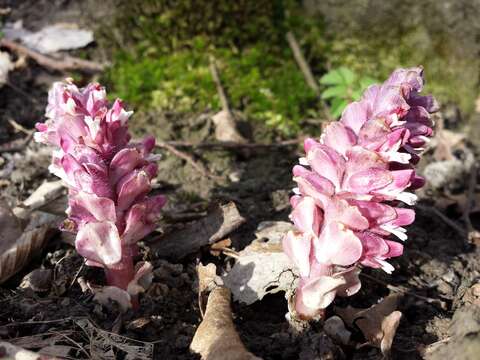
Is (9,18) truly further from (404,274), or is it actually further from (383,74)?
(404,274)

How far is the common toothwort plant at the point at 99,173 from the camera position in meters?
2.06

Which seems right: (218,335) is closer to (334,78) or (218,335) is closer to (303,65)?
(334,78)

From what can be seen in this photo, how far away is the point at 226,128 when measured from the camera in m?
3.67

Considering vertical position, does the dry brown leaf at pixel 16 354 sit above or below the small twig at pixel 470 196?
above

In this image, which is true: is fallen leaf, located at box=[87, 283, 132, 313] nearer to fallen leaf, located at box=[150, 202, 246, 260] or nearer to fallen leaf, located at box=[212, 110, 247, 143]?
fallen leaf, located at box=[150, 202, 246, 260]

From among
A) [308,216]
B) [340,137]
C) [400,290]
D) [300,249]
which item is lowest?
[400,290]

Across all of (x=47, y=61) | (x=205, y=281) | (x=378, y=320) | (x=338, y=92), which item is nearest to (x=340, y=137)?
(x=378, y=320)

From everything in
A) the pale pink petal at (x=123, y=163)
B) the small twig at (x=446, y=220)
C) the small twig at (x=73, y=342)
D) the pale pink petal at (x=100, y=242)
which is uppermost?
the pale pink petal at (x=123, y=163)

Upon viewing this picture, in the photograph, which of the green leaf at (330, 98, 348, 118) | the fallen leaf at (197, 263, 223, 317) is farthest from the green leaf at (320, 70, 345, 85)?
the fallen leaf at (197, 263, 223, 317)

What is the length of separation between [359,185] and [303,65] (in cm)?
266

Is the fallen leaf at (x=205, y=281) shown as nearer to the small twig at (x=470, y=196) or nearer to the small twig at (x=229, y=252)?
the small twig at (x=229, y=252)

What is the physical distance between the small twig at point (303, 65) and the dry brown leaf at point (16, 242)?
2.32 meters

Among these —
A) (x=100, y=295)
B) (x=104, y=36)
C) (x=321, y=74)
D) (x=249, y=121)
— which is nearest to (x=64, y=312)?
(x=100, y=295)

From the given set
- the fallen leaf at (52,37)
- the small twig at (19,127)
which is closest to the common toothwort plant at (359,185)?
the small twig at (19,127)
